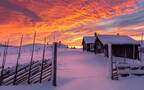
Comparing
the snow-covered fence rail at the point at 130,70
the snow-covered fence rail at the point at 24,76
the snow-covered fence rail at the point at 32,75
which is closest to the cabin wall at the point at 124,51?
the snow-covered fence rail at the point at 130,70

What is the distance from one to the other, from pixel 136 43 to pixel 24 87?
65.3 ft

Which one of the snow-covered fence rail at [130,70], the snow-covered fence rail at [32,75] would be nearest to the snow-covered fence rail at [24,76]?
the snow-covered fence rail at [32,75]

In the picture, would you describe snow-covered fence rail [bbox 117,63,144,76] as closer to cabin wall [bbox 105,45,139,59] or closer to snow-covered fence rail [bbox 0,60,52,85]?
snow-covered fence rail [bbox 0,60,52,85]

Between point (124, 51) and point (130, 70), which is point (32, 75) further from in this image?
point (124, 51)

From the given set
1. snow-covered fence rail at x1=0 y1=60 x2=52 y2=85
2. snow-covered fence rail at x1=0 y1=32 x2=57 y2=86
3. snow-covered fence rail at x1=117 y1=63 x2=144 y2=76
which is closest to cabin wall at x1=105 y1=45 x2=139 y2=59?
snow-covered fence rail at x1=117 y1=63 x2=144 y2=76

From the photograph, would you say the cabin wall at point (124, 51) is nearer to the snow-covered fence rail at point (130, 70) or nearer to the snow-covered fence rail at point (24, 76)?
the snow-covered fence rail at point (130, 70)

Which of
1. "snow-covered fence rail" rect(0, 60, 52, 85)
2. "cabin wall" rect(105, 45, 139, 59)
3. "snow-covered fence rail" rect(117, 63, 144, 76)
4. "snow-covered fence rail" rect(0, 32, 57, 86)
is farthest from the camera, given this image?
Answer: "cabin wall" rect(105, 45, 139, 59)

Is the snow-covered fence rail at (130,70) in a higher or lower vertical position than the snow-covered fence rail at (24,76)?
higher

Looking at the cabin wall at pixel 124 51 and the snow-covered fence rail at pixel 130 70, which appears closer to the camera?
the snow-covered fence rail at pixel 130 70

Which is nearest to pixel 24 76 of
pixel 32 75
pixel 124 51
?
pixel 32 75

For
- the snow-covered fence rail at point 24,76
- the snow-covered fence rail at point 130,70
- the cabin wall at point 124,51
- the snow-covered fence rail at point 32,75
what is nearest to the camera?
the snow-covered fence rail at point 32,75

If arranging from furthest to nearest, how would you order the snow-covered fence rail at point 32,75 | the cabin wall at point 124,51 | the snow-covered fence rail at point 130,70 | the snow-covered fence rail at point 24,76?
1. the cabin wall at point 124,51
2. the snow-covered fence rail at point 130,70
3. the snow-covered fence rail at point 24,76
4. the snow-covered fence rail at point 32,75

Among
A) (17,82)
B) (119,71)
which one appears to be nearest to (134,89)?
(119,71)

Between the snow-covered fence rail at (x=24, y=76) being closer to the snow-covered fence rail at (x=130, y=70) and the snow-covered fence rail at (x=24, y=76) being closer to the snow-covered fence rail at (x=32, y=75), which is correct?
the snow-covered fence rail at (x=32, y=75)
